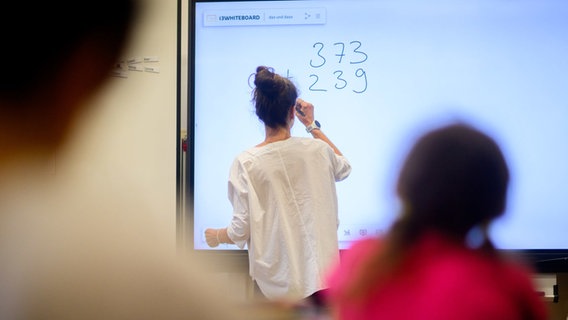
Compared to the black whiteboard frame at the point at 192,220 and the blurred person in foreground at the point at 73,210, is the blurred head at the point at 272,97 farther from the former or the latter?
the blurred person in foreground at the point at 73,210

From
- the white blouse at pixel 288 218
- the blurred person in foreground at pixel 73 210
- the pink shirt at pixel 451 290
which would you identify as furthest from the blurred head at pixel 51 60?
the white blouse at pixel 288 218

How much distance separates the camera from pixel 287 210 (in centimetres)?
188

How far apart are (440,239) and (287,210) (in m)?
0.92

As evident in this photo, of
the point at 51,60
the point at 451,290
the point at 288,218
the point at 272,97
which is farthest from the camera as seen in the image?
the point at 272,97

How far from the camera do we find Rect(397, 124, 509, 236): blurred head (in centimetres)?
99

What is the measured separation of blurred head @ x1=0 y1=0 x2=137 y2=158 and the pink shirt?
65cm

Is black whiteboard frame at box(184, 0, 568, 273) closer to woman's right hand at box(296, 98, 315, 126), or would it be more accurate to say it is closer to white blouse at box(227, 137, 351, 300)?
white blouse at box(227, 137, 351, 300)

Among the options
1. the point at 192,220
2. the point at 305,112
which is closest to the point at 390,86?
the point at 305,112

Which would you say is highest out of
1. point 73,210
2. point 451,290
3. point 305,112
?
point 305,112

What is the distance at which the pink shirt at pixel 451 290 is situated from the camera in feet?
3.01

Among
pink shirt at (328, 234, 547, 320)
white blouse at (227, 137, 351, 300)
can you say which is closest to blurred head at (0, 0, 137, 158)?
pink shirt at (328, 234, 547, 320)

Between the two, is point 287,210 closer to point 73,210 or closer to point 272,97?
point 272,97

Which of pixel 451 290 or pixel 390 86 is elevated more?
pixel 390 86

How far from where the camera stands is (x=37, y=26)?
1.28ft
